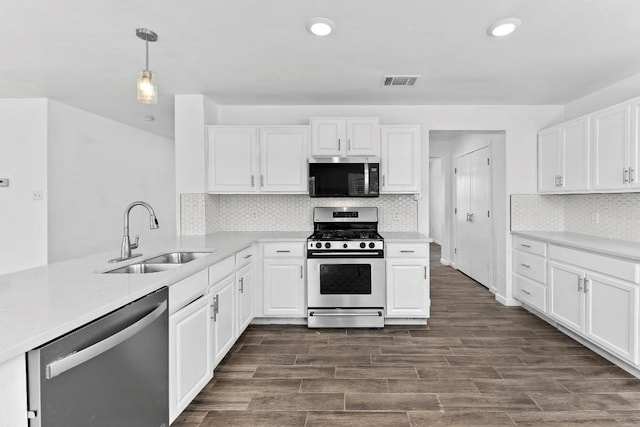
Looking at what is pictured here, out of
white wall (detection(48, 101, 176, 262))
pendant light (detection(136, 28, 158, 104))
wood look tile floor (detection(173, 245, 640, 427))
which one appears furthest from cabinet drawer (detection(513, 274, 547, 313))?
white wall (detection(48, 101, 176, 262))

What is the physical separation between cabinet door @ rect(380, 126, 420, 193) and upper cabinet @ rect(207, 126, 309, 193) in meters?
0.86

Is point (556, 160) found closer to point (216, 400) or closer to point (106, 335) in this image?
point (216, 400)

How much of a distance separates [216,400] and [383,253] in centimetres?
197

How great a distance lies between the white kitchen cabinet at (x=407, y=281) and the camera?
347cm

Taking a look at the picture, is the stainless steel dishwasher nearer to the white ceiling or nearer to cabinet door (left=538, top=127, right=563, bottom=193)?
the white ceiling

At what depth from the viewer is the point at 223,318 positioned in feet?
8.51

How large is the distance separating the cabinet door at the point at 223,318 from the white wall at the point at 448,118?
214 centimetres

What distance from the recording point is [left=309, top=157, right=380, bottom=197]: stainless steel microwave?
12.1 feet

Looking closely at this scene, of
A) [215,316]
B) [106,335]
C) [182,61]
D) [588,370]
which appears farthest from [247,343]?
[588,370]

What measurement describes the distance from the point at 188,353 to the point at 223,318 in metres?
0.61

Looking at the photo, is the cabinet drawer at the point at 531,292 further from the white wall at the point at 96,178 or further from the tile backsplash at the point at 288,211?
the white wall at the point at 96,178

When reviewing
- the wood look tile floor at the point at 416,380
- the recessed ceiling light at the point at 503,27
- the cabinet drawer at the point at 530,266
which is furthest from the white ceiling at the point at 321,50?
the wood look tile floor at the point at 416,380

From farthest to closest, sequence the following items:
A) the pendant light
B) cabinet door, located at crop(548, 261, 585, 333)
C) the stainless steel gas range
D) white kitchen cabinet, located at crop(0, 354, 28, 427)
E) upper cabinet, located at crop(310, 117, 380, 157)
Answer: upper cabinet, located at crop(310, 117, 380, 157) < the stainless steel gas range < cabinet door, located at crop(548, 261, 585, 333) < the pendant light < white kitchen cabinet, located at crop(0, 354, 28, 427)

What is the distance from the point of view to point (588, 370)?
261cm
